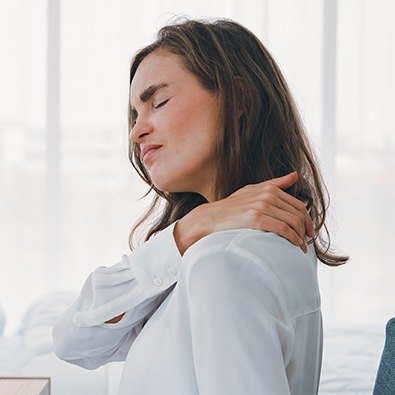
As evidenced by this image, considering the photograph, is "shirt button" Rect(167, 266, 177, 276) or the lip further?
the lip

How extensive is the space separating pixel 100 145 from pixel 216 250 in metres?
3.65

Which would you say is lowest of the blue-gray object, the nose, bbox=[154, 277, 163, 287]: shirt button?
the blue-gray object

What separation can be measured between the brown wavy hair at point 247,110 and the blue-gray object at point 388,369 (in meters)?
0.17

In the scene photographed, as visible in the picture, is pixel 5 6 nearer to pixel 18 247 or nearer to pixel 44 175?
pixel 44 175

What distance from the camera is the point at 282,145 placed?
129 centimetres

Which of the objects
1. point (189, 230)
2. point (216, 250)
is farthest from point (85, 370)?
point (216, 250)

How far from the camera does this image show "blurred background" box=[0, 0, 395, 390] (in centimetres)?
454

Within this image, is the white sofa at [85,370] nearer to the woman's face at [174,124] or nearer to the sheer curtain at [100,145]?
the woman's face at [174,124]

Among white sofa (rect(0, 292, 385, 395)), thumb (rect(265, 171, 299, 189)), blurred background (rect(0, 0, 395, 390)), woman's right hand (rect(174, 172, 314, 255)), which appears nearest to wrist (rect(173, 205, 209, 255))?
woman's right hand (rect(174, 172, 314, 255))

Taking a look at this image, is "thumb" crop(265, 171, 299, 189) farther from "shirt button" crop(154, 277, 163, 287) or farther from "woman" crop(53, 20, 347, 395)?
"shirt button" crop(154, 277, 163, 287)

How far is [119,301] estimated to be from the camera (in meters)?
1.24

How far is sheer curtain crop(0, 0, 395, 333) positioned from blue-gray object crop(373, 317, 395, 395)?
3315mm

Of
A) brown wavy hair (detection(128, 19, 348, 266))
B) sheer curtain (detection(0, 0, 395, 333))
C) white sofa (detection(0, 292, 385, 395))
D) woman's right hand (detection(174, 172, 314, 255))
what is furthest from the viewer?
sheer curtain (detection(0, 0, 395, 333))

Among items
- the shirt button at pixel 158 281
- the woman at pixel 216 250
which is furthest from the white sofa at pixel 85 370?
the shirt button at pixel 158 281
